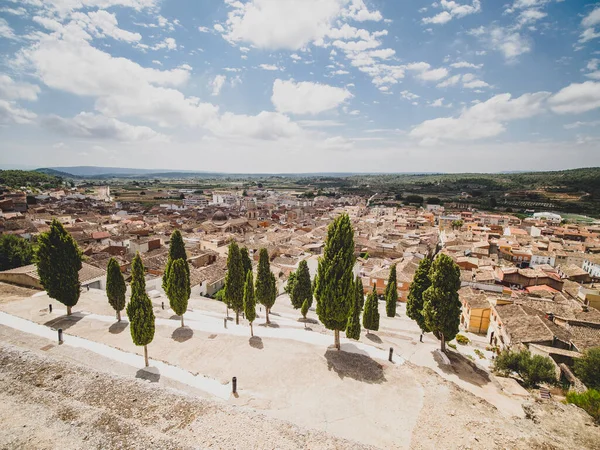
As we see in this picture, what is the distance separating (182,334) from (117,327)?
404cm

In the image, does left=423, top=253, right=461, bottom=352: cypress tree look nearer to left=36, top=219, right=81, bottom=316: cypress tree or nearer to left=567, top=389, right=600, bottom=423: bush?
left=567, top=389, right=600, bottom=423: bush

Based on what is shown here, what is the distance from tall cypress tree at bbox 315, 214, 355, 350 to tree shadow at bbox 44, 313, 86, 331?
14.9 meters

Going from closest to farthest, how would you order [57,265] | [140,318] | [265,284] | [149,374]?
1. [149,374]
2. [140,318]
3. [57,265]
4. [265,284]

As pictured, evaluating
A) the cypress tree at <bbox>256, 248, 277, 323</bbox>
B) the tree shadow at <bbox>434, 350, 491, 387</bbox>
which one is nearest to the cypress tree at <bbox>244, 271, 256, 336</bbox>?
the cypress tree at <bbox>256, 248, 277, 323</bbox>

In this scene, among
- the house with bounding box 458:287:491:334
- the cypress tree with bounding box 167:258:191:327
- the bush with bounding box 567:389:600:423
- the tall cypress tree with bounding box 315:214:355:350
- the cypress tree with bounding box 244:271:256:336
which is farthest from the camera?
the house with bounding box 458:287:491:334

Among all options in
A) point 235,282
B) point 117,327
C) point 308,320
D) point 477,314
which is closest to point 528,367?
point 477,314

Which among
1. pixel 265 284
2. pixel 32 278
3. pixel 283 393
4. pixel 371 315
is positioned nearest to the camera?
pixel 283 393

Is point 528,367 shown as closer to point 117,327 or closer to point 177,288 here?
point 177,288

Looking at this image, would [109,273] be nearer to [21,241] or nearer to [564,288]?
[21,241]

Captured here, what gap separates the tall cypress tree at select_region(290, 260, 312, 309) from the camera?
92.6 feet

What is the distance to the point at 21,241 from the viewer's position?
32812 mm

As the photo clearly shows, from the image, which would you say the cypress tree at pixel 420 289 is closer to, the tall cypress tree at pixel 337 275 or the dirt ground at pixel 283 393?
the dirt ground at pixel 283 393

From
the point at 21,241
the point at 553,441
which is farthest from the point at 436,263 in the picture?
the point at 21,241

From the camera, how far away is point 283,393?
12.2 meters
